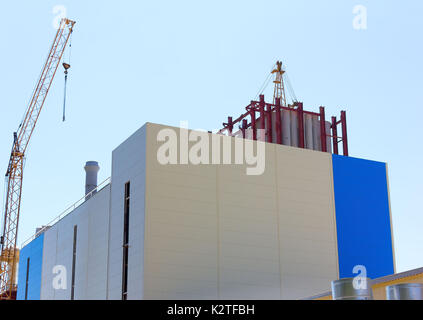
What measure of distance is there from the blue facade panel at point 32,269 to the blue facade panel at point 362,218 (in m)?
29.4

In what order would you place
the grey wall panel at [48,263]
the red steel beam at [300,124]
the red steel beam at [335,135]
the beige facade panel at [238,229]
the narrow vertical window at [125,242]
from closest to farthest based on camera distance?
the beige facade panel at [238,229] → the narrow vertical window at [125,242] → the red steel beam at [300,124] → the red steel beam at [335,135] → the grey wall panel at [48,263]

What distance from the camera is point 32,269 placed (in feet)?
208

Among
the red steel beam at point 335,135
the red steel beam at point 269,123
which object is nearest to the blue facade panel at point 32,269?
the red steel beam at point 269,123

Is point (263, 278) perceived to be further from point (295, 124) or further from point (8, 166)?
point (8, 166)

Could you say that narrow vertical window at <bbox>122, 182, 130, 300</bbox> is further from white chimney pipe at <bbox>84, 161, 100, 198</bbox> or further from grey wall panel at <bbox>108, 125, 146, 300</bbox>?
white chimney pipe at <bbox>84, 161, 100, 198</bbox>

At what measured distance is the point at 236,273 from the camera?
1661 inches

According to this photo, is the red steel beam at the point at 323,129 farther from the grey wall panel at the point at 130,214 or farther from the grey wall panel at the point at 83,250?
the grey wall panel at the point at 83,250

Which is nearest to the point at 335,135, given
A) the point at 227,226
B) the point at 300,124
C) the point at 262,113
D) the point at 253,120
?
the point at 300,124

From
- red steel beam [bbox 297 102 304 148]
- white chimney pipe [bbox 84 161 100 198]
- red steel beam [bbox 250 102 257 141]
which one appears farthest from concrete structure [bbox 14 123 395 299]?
white chimney pipe [bbox 84 161 100 198]

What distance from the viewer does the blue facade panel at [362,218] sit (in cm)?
4747

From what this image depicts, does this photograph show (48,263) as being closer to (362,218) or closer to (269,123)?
(269,123)

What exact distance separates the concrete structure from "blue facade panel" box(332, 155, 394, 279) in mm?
81

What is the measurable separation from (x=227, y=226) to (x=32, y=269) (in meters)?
28.6

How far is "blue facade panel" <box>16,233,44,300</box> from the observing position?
200ft
